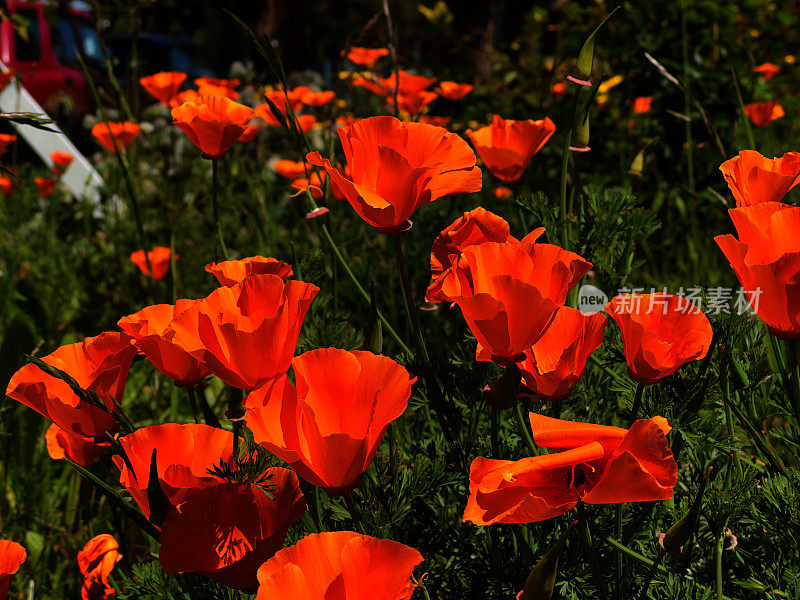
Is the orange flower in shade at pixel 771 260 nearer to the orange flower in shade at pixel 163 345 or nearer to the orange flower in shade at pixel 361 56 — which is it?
the orange flower in shade at pixel 163 345

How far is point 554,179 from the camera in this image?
3.18 meters

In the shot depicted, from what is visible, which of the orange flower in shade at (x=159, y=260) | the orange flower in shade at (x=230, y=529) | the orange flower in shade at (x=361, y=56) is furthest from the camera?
the orange flower in shade at (x=361, y=56)

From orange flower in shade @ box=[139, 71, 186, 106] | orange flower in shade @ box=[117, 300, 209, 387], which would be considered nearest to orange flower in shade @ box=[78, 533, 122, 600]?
orange flower in shade @ box=[117, 300, 209, 387]

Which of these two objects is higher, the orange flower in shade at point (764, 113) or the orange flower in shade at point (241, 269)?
the orange flower in shade at point (241, 269)

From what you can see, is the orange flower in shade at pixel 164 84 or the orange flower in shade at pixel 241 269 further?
the orange flower in shade at pixel 164 84

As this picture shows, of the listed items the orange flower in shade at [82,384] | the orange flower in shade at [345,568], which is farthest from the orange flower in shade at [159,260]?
the orange flower in shade at [345,568]

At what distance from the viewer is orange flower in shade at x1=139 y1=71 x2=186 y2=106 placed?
2055 mm

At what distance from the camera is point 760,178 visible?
0.84 metres

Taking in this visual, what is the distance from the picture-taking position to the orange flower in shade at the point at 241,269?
86cm

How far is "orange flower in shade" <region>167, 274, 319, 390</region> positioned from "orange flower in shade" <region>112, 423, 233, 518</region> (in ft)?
0.24

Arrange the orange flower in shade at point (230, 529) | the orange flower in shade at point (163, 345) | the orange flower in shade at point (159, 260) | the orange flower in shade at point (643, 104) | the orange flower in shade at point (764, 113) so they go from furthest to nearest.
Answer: the orange flower in shade at point (643, 104)
the orange flower in shade at point (764, 113)
the orange flower in shade at point (159, 260)
the orange flower in shade at point (163, 345)
the orange flower in shade at point (230, 529)

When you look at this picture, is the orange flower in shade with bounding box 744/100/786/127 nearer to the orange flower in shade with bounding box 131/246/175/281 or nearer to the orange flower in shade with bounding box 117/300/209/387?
the orange flower in shade with bounding box 131/246/175/281

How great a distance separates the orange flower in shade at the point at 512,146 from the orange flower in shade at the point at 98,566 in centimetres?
80

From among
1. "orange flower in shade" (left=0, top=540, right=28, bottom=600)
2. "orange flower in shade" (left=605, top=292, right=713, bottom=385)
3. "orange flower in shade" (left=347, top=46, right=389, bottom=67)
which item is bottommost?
"orange flower in shade" (left=347, top=46, right=389, bottom=67)
